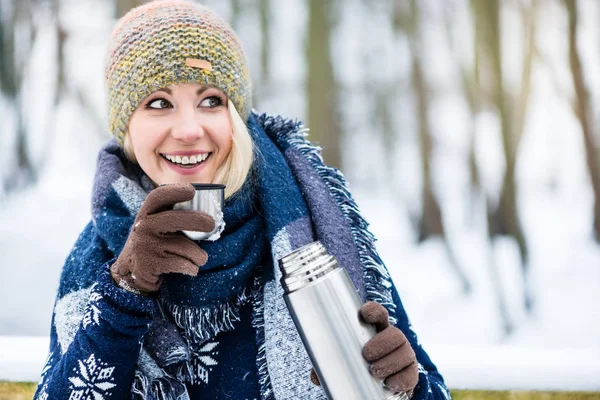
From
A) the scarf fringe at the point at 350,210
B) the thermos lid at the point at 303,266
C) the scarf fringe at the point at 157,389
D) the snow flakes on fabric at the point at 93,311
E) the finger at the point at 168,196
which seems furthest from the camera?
the scarf fringe at the point at 350,210

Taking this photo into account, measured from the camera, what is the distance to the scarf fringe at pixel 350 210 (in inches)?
51.1

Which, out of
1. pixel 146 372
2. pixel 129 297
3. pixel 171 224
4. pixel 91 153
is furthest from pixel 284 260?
pixel 91 153

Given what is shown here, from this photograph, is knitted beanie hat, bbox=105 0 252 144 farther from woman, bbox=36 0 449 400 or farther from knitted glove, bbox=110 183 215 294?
knitted glove, bbox=110 183 215 294

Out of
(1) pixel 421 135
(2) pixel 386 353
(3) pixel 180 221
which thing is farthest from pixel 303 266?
(1) pixel 421 135

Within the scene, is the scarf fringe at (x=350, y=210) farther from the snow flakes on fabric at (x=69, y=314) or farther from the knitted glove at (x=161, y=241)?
the snow flakes on fabric at (x=69, y=314)

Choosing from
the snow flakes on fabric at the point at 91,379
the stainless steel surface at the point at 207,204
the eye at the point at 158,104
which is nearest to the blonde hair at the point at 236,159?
the eye at the point at 158,104

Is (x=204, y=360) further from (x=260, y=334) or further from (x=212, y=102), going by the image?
(x=212, y=102)

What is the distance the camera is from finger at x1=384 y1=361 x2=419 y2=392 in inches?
33.1

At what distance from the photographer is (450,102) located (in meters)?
3.76

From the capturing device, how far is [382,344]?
83 centimetres

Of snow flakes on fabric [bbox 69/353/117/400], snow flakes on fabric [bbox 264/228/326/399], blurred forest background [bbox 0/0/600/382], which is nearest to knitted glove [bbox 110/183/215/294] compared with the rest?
snow flakes on fabric [bbox 69/353/117/400]

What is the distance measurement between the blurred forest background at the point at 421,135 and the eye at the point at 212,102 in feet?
6.98

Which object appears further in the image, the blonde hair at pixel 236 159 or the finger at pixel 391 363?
the blonde hair at pixel 236 159

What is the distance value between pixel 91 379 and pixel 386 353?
59cm
